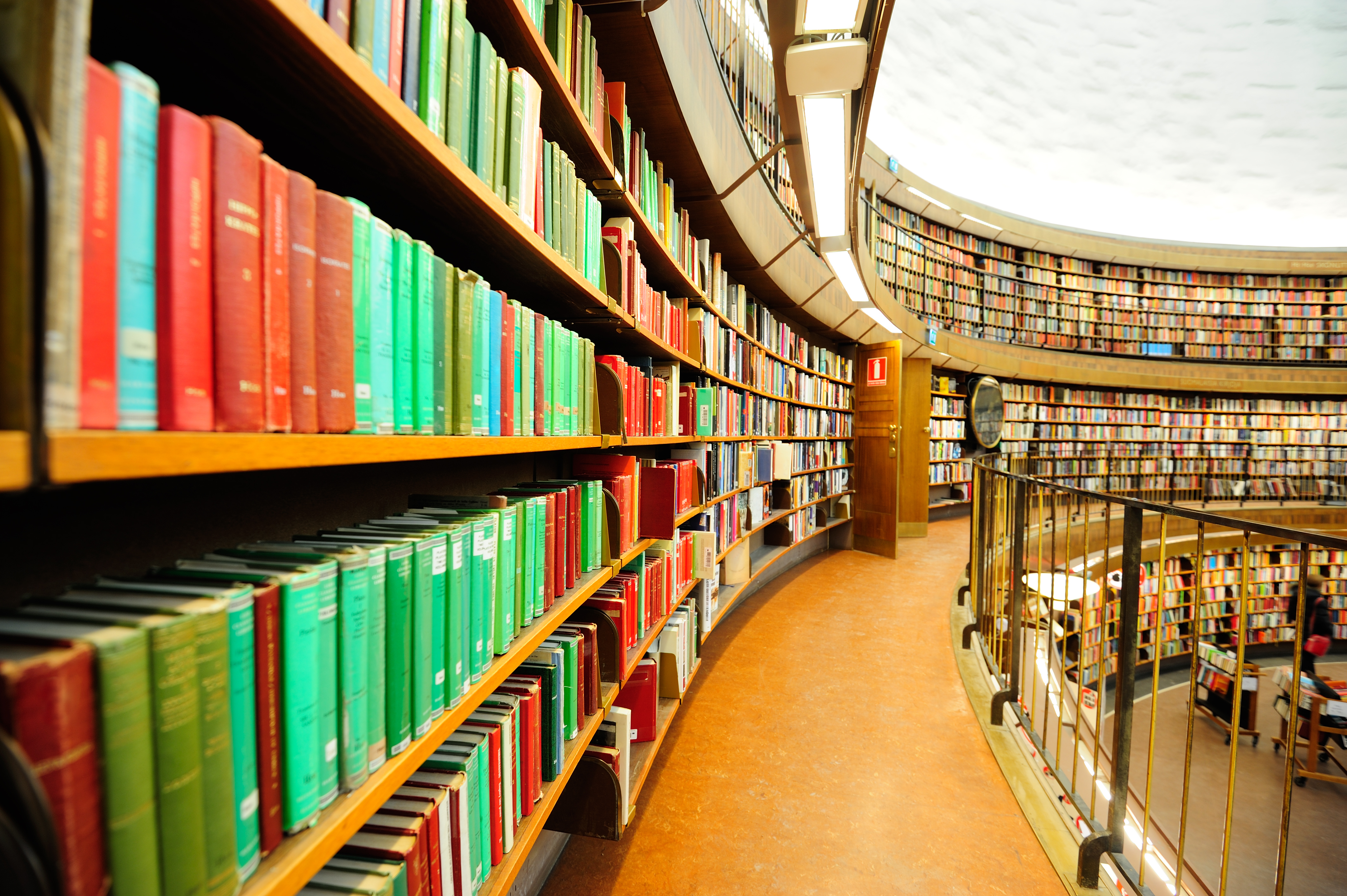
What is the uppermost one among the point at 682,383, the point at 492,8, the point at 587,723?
the point at 492,8

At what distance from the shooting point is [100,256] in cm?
37

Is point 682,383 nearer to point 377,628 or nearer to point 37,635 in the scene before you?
point 377,628

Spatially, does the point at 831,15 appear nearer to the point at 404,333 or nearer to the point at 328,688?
the point at 404,333

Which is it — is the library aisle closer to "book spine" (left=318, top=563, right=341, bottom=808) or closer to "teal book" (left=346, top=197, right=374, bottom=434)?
"book spine" (left=318, top=563, right=341, bottom=808)

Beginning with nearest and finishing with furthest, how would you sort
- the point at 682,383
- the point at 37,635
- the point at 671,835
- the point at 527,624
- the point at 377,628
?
the point at 37,635 → the point at 377,628 → the point at 527,624 → the point at 671,835 → the point at 682,383

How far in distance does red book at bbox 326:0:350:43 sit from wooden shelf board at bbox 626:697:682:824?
1.75 m

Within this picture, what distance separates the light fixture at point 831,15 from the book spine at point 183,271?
1.47 metres

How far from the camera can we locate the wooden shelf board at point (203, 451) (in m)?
0.34

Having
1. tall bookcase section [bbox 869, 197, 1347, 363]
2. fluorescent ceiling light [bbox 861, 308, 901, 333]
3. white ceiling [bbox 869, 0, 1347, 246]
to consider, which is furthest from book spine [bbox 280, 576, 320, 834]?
tall bookcase section [bbox 869, 197, 1347, 363]

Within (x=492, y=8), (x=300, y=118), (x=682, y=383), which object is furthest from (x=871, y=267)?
(x=300, y=118)

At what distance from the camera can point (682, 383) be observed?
8.64ft

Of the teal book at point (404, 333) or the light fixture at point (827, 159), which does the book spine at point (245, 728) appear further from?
the light fixture at point (827, 159)

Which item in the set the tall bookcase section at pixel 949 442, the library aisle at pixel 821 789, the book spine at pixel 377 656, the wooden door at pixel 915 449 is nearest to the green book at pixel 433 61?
the book spine at pixel 377 656

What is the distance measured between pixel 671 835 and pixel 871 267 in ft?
12.9
